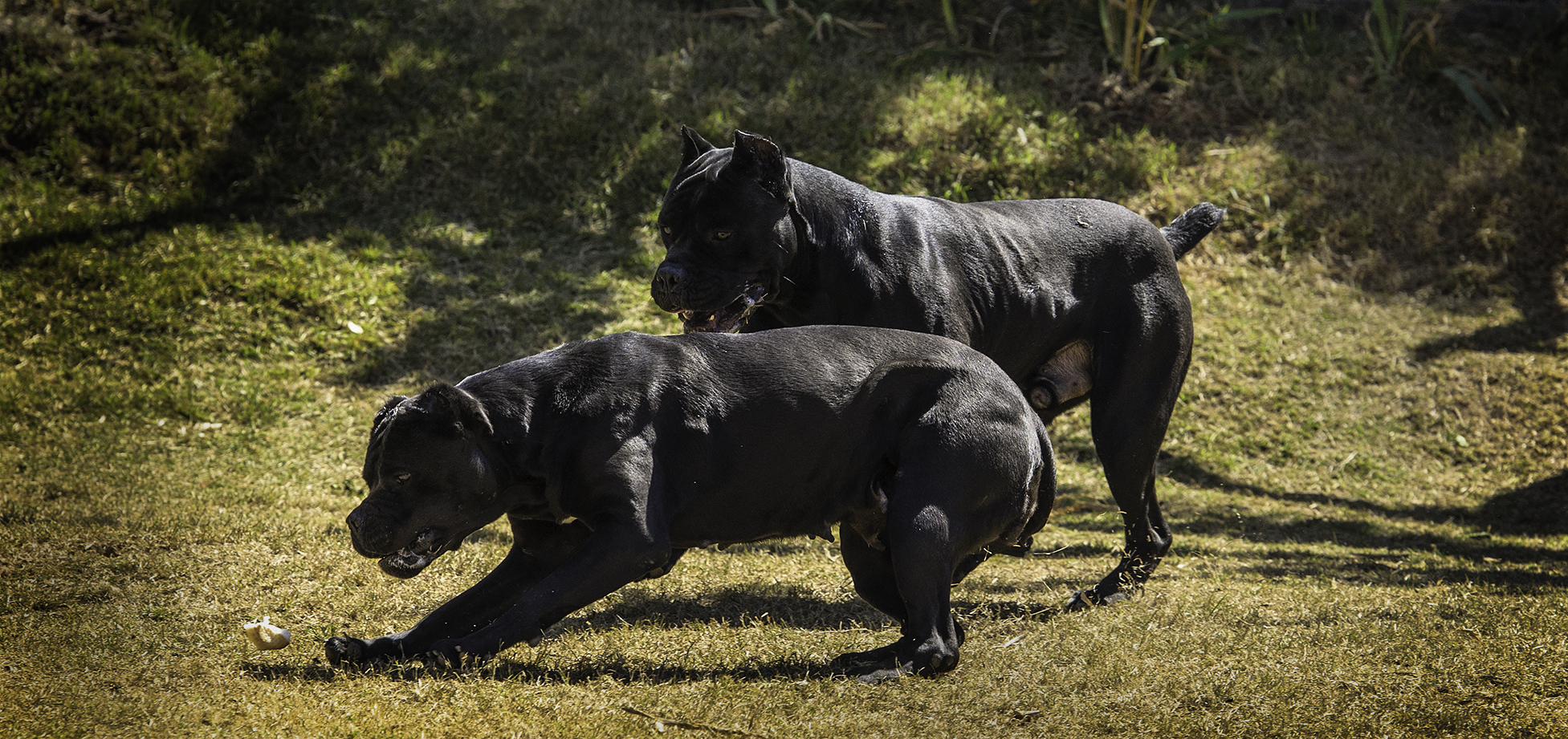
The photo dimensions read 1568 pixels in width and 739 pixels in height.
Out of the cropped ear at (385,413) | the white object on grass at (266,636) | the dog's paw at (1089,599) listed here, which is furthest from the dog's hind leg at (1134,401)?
the white object on grass at (266,636)

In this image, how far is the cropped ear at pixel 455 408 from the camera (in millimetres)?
4527

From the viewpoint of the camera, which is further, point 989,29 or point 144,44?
point 989,29

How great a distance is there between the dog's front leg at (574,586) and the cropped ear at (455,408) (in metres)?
0.59

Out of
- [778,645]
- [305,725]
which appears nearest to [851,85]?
[778,645]

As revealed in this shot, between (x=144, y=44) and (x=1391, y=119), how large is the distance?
13.3 metres

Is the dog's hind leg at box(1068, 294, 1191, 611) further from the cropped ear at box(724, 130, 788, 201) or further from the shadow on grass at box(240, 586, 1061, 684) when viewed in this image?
the cropped ear at box(724, 130, 788, 201)

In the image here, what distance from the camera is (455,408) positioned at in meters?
4.58

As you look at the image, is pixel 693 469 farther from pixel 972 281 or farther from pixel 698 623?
pixel 972 281

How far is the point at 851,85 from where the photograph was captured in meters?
13.7

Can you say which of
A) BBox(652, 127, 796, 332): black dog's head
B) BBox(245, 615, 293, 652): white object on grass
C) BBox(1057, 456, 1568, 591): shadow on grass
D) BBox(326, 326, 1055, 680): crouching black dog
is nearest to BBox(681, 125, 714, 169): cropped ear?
BBox(652, 127, 796, 332): black dog's head

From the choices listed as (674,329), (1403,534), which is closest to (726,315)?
(674,329)

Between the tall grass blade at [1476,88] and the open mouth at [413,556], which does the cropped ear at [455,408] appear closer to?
the open mouth at [413,556]

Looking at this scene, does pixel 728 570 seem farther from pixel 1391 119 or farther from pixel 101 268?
pixel 1391 119

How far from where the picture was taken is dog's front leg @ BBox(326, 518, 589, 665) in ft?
16.1
